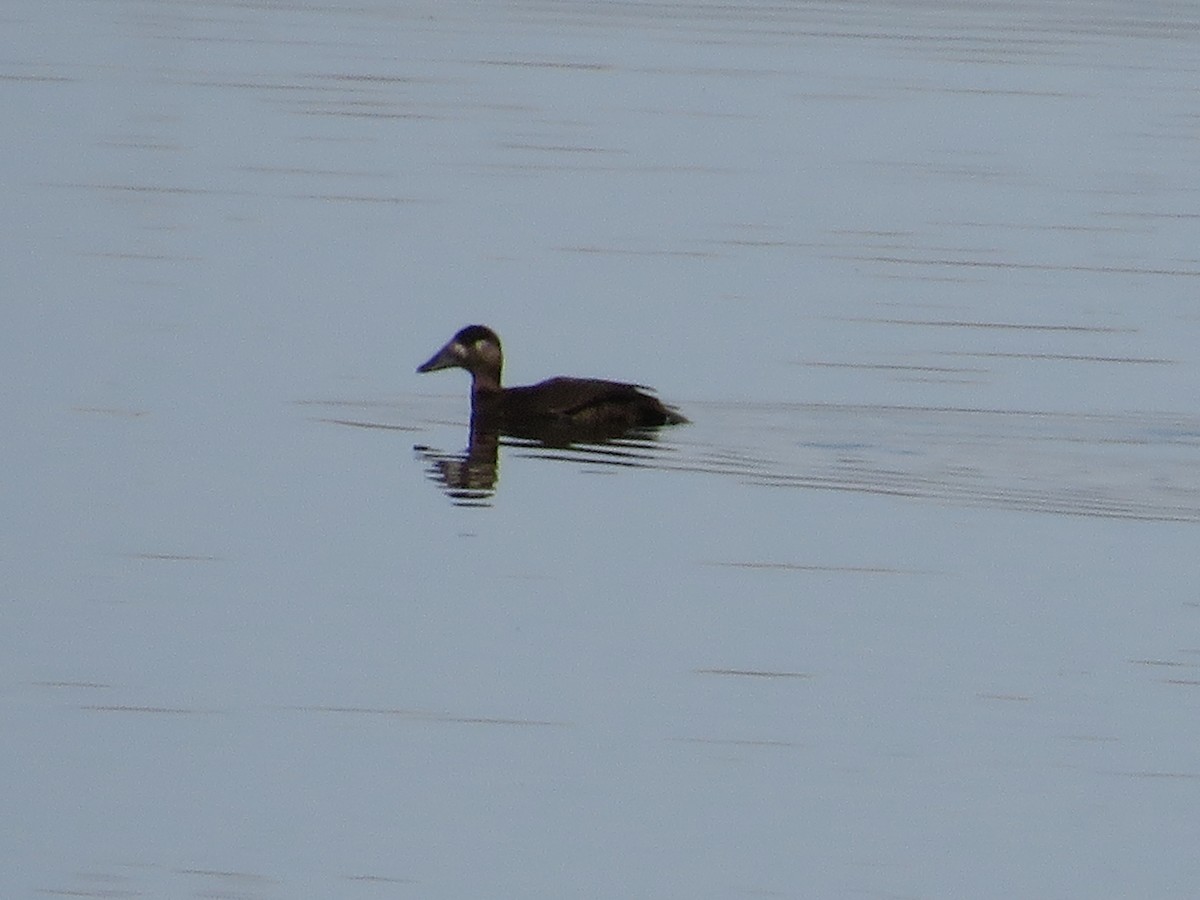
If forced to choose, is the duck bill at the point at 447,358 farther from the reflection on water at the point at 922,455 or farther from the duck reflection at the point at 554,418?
the reflection on water at the point at 922,455

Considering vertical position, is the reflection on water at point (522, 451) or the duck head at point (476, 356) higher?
the duck head at point (476, 356)

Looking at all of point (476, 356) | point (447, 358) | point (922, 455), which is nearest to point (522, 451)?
point (476, 356)

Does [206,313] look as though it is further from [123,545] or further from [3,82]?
[3,82]

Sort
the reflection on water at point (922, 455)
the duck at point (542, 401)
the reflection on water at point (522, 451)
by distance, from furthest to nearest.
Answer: the duck at point (542, 401)
the reflection on water at point (522, 451)
the reflection on water at point (922, 455)

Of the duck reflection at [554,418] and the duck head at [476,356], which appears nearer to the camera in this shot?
the duck reflection at [554,418]

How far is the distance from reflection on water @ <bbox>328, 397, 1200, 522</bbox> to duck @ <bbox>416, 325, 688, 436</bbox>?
9cm

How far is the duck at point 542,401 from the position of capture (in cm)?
1184

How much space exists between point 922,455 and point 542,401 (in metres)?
1.60

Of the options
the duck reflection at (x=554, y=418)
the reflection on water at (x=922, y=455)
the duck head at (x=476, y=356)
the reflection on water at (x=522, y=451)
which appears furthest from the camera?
the duck head at (x=476, y=356)

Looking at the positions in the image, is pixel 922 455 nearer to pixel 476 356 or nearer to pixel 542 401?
pixel 542 401

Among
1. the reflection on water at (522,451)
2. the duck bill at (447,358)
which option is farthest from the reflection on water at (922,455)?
the duck bill at (447,358)

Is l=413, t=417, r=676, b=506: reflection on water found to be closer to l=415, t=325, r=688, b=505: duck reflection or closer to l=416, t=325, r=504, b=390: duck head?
l=415, t=325, r=688, b=505: duck reflection

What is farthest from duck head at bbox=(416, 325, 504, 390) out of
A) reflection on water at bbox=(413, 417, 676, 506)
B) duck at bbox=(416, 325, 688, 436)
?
reflection on water at bbox=(413, 417, 676, 506)

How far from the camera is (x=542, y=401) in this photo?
12.1 meters
